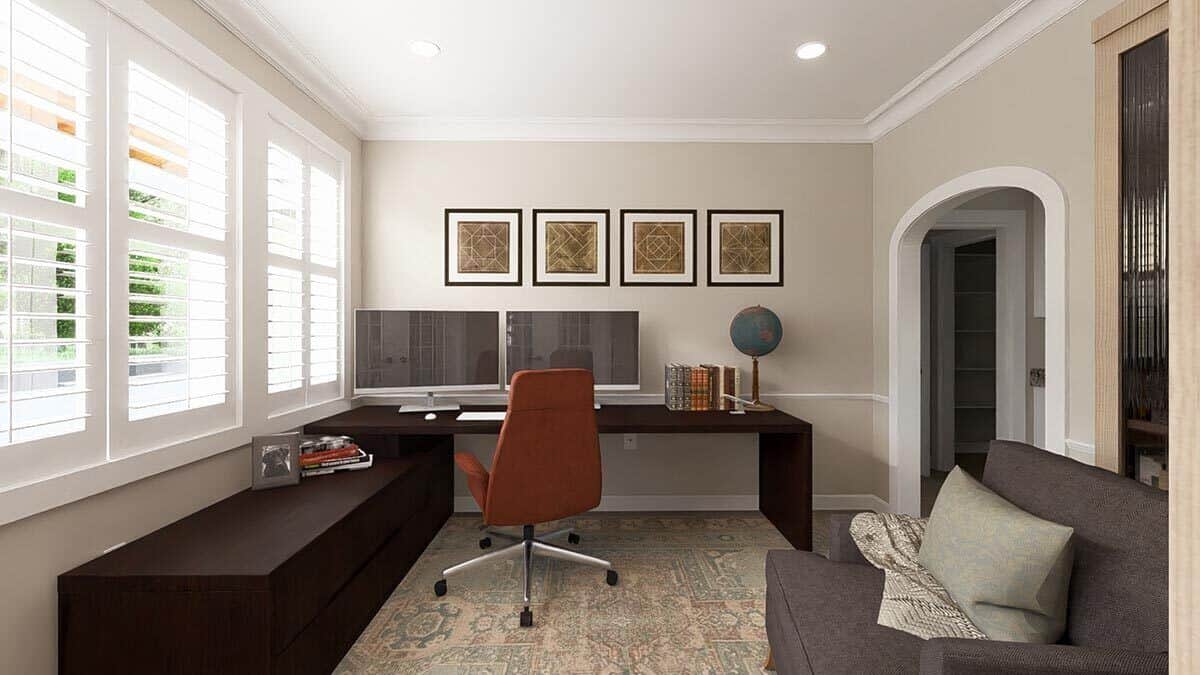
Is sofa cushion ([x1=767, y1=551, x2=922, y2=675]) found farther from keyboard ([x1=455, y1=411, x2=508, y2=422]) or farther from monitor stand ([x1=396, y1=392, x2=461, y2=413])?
monitor stand ([x1=396, y1=392, x2=461, y2=413])

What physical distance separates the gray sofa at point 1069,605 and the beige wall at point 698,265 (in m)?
1.95

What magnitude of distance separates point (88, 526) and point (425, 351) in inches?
70.5

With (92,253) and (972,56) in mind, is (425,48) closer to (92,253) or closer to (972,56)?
(92,253)

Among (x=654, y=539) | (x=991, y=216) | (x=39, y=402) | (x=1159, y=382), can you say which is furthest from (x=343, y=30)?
(x=991, y=216)

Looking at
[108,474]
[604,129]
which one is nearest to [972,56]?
[604,129]

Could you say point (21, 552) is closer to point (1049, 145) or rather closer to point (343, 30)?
point (343, 30)

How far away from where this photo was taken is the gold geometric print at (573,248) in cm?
375

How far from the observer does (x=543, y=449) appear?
2447 mm

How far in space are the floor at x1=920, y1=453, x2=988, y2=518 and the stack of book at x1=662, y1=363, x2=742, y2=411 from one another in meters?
1.50

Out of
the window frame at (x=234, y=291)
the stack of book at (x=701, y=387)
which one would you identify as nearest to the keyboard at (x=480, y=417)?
the window frame at (x=234, y=291)

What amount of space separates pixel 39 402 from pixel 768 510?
11.6 ft

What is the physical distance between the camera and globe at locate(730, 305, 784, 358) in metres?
3.52

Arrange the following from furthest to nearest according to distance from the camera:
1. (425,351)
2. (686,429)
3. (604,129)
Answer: (604,129), (425,351), (686,429)

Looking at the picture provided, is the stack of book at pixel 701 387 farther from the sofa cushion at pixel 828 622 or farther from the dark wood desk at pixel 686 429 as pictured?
the sofa cushion at pixel 828 622
